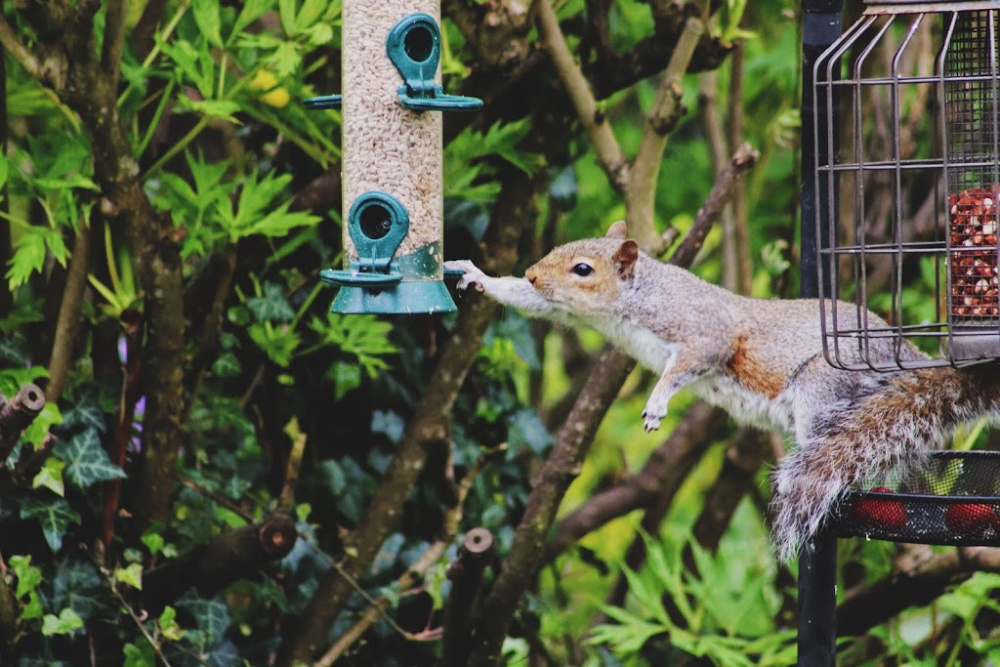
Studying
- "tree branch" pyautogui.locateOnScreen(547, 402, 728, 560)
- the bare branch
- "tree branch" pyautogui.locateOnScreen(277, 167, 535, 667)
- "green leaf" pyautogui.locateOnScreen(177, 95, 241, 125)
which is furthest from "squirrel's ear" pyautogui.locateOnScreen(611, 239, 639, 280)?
"tree branch" pyautogui.locateOnScreen(547, 402, 728, 560)

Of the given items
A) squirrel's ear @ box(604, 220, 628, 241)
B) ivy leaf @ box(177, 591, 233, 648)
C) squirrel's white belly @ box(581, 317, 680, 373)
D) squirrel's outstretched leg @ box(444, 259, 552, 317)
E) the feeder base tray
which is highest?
squirrel's ear @ box(604, 220, 628, 241)

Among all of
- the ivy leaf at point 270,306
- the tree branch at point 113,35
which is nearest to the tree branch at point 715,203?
the ivy leaf at point 270,306

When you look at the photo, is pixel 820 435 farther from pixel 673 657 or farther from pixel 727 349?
pixel 673 657

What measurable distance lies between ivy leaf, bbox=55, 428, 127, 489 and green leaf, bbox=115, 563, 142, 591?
183mm

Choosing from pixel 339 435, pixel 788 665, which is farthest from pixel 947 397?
pixel 339 435

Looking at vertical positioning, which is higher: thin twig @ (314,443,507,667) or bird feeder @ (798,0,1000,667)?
bird feeder @ (798,0,1000,667)

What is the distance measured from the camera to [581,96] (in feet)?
9.20

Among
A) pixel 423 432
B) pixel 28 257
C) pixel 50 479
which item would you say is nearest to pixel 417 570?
pixel 423 432

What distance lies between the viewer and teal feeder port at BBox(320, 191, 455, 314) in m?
2.30

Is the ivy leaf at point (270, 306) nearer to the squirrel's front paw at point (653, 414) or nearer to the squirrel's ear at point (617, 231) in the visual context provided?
the squirrel's ear at point (617, 231)

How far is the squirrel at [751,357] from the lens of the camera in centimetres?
215

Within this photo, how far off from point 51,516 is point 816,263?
1533 millimetres

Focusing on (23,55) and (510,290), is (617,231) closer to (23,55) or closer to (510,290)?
(510,290)

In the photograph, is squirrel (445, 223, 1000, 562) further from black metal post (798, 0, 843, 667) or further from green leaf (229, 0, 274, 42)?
green leaf (229, 0, 274, 42)
